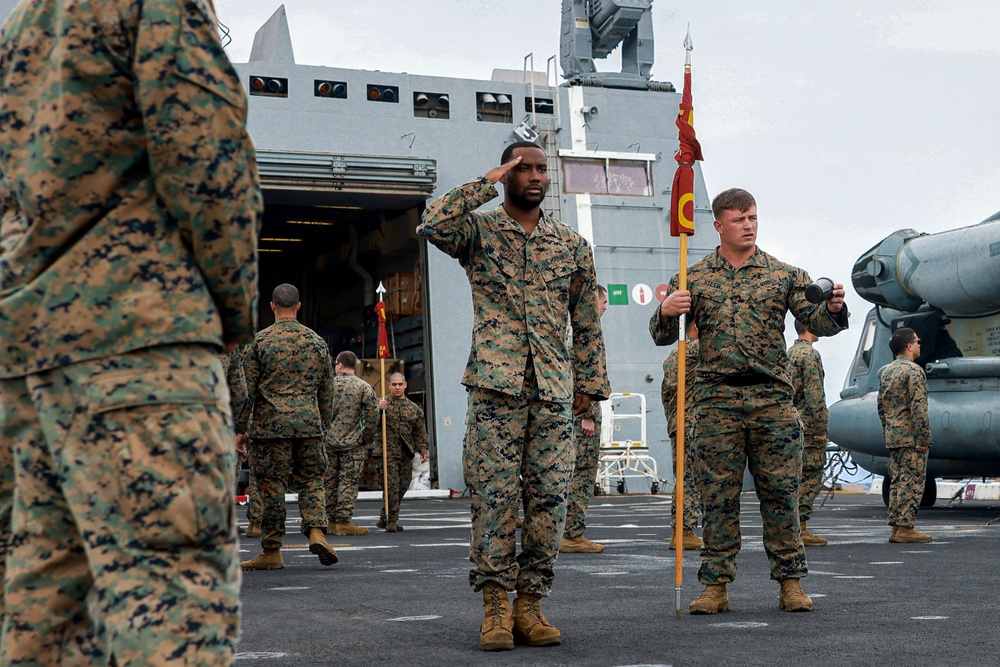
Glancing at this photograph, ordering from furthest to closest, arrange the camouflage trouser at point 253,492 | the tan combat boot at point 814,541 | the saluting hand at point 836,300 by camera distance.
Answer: the tan combat boot at point 814,541 → the camouflage trouser at point 253,492 → the saluting hand at point 836,300

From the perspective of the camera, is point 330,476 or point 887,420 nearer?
point 887,420

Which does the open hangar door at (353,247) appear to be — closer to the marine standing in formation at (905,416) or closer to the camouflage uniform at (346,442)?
the camouflage uniform at (346,442)

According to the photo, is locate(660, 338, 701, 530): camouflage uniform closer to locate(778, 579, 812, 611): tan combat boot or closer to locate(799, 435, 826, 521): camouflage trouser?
locate(799, 435, 826, 521): camouflage trouser

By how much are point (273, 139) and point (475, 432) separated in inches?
791

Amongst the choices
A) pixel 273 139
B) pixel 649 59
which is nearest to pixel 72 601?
pixel 273 139

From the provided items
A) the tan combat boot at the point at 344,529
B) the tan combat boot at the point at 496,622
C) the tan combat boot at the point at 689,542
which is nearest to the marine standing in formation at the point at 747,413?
the tan combat boot at the point at 496,622

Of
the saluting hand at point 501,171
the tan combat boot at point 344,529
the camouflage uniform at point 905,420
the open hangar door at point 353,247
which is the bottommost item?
the tan combat boot at point 344,529

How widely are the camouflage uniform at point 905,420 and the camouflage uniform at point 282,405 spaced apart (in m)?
5.16

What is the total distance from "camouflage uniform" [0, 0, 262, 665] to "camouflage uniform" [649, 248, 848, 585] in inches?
143

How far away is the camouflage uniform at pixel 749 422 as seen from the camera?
574 centimetres

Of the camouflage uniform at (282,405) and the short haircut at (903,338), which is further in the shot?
the short haircut at (903,338)

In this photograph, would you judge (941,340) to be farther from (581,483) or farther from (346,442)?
(346,442)

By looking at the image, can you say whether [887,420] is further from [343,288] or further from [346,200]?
[343,288]

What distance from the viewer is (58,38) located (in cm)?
233
